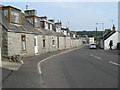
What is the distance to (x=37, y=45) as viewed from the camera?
116ft

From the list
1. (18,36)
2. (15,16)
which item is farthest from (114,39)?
(18,36)

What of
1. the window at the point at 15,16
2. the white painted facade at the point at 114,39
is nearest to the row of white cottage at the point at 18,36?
the window at the point at 15,16

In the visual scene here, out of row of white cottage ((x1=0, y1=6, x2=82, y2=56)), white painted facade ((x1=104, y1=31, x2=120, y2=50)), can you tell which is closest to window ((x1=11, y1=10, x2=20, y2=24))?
row of white cottage ((x1=0, y1=6, x2=82, y2=56))

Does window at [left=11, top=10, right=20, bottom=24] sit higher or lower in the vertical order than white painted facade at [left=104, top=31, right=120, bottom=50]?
higher

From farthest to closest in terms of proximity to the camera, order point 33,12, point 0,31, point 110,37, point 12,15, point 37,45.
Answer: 1. point 110,37
2. point 33,12
3. point 37,45
4. point 12,15
5. point 0,31

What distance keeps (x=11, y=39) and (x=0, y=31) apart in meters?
1.49

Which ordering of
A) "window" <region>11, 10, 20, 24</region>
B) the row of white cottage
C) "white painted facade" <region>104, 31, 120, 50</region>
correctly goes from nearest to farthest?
the row of white cottage < "window" <region>11, 10, 20, 24</region> < "white painted facade" <region>104, 31, 120, 50</region>

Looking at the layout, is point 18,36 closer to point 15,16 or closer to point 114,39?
point 15,16

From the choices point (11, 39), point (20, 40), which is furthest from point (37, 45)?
point (11, 39)

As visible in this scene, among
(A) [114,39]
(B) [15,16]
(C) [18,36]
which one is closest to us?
(C) [18,36]

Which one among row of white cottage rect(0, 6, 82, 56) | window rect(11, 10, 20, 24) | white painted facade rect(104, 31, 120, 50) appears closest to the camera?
row of white cottage rect(0, 6, 82, 56)

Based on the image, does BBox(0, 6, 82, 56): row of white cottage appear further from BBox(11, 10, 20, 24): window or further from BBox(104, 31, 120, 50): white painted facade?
BBox(104, 31, 120, 50): white painted facade

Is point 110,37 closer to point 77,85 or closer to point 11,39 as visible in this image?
point 11,39

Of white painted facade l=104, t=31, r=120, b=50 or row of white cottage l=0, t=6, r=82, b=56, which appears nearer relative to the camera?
row of white cottage l=0, t=6, r=82, b=56
